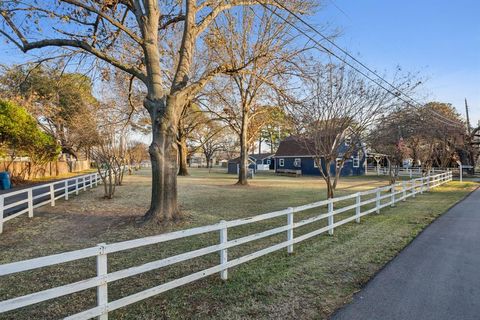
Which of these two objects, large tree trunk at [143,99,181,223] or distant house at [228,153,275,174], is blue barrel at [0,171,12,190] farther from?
distant house at [228,153,275,174]

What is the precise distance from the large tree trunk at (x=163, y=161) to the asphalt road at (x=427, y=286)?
586cm

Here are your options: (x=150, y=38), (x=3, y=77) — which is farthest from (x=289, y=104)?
(x=3, y=77)

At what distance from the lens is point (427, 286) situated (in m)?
4.39

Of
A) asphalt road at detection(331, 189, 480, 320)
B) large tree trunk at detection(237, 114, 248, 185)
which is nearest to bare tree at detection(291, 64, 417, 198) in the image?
asphalt road at detection(331, 189, 480, 320)

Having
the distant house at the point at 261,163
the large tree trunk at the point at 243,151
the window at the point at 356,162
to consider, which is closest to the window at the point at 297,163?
the window at the point at 356,162

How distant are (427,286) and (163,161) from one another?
6740 mm

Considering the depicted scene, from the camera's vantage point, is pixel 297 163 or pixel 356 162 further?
pixel 297 163

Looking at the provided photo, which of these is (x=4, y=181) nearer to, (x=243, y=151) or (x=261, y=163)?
(x=243, y=151)

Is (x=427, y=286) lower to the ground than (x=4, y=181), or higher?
lower

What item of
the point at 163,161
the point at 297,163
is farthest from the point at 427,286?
the point at 297,163

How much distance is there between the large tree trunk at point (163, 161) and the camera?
8.52 metres

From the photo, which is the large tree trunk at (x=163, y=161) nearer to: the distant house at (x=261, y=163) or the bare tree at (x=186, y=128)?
the bare tree at (x=186, y=128)

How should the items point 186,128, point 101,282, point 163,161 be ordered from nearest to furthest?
point 101,282, point 163,161, point 186,128

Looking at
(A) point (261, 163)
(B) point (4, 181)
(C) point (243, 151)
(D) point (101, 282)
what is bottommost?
(D) point (101, 282)
